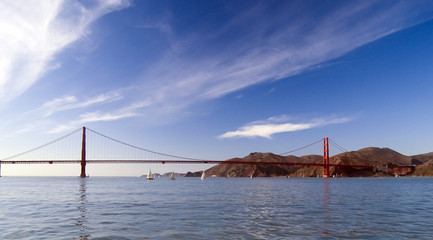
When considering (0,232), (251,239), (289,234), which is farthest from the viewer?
(0,232)

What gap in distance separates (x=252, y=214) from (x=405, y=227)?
865cm

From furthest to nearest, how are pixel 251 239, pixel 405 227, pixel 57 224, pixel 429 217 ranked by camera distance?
pixel 429 217, pixel 57 224, pixel 405 227, pixel 251 239

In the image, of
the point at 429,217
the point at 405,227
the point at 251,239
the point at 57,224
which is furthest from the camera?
the point at 429,217

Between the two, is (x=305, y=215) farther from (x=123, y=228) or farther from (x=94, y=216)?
(x=94, y=216)

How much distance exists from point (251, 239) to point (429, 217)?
13655 millimetres

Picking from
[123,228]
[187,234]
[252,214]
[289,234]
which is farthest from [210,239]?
[252,214]

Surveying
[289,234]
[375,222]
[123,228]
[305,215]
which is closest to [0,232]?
[123,228]

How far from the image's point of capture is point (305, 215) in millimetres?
19516

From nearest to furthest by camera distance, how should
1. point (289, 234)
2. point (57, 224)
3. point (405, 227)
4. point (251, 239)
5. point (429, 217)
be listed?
1. point (251, 239)
2. point (289, 234)
3. point (405, 227)
4. point (57, 224)
5. point (429, 217)

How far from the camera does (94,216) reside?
19.6 m

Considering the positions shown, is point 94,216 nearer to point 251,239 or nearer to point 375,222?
point 251,239

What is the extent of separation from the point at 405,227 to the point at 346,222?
9.12 feet

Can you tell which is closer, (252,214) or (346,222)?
(346,222)

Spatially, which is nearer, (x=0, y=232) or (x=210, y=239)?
(x=210, y=239)
